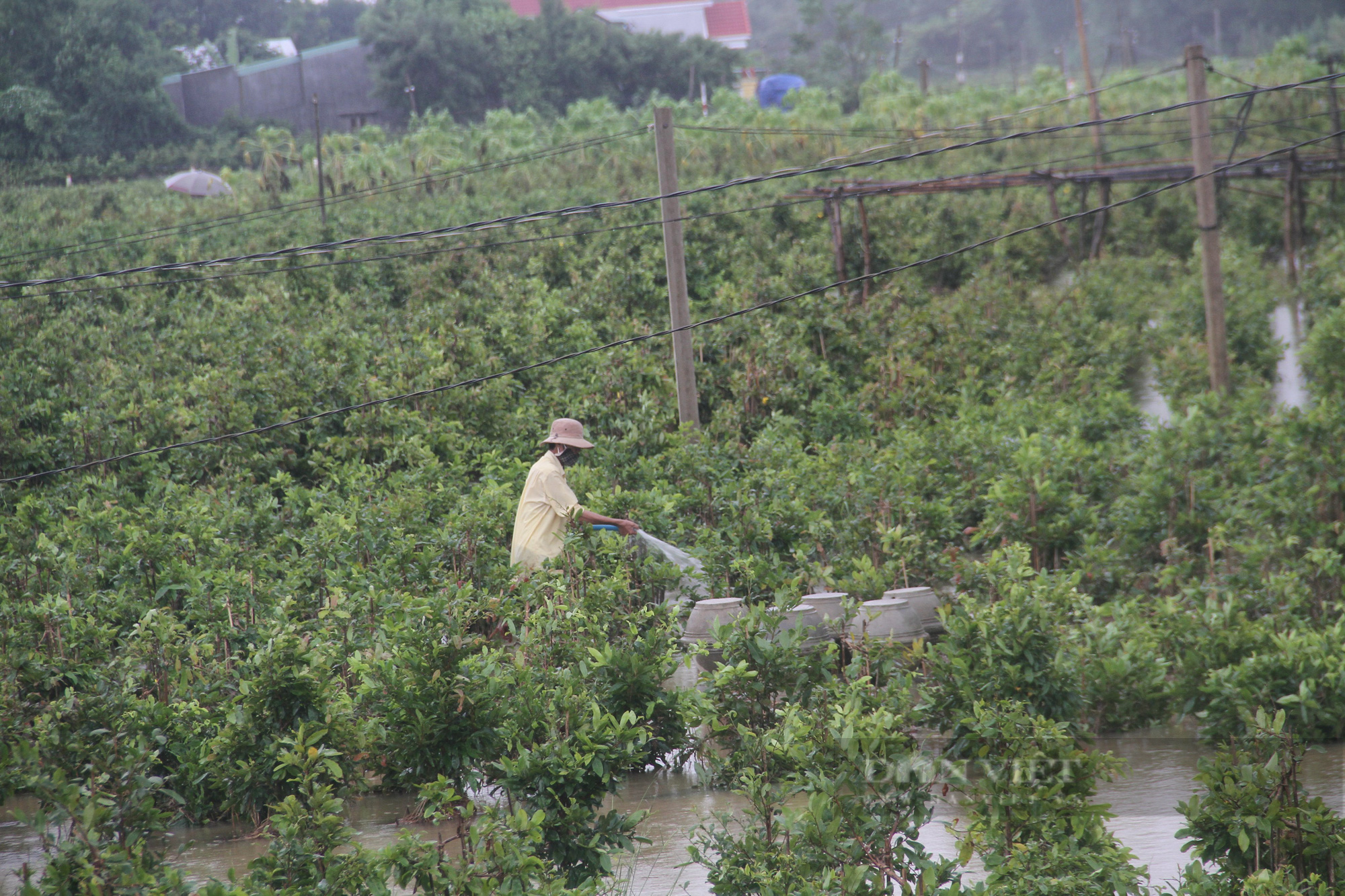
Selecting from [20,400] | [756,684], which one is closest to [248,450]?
[20,400]

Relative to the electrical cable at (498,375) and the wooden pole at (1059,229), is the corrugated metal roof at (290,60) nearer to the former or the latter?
the wooden pole at (1059,229)

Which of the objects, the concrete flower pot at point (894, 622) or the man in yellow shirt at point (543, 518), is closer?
the concrete flower pot at point (894, 622)

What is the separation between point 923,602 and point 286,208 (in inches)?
768

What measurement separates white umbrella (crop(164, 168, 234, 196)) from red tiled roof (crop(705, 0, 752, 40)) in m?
40.1

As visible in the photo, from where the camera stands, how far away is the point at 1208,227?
12883mm

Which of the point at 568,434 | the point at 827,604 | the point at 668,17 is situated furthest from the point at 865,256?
the point at 668,17

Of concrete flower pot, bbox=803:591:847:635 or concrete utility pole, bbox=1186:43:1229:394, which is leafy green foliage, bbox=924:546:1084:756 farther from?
concrete utility pole, bbox=1186:43:1229:394

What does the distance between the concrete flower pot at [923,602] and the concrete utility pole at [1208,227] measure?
7.28m

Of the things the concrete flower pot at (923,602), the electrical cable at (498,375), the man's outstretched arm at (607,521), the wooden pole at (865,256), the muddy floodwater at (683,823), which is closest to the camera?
the muddy floodwater at (683,823)

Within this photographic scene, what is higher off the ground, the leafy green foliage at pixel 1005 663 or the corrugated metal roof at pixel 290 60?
the corrugated metal roof at pixel 290 60

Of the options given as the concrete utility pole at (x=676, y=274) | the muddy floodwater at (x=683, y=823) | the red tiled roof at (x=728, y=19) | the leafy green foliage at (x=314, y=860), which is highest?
the red tiled roof at (x=728, y=19)

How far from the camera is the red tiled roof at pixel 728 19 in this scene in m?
61.5

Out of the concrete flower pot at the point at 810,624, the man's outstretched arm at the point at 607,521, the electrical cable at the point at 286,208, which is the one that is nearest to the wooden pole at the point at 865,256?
the electrical cable at the point at 286,208

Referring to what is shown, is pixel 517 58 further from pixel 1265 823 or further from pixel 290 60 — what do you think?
pixel 1265 823
